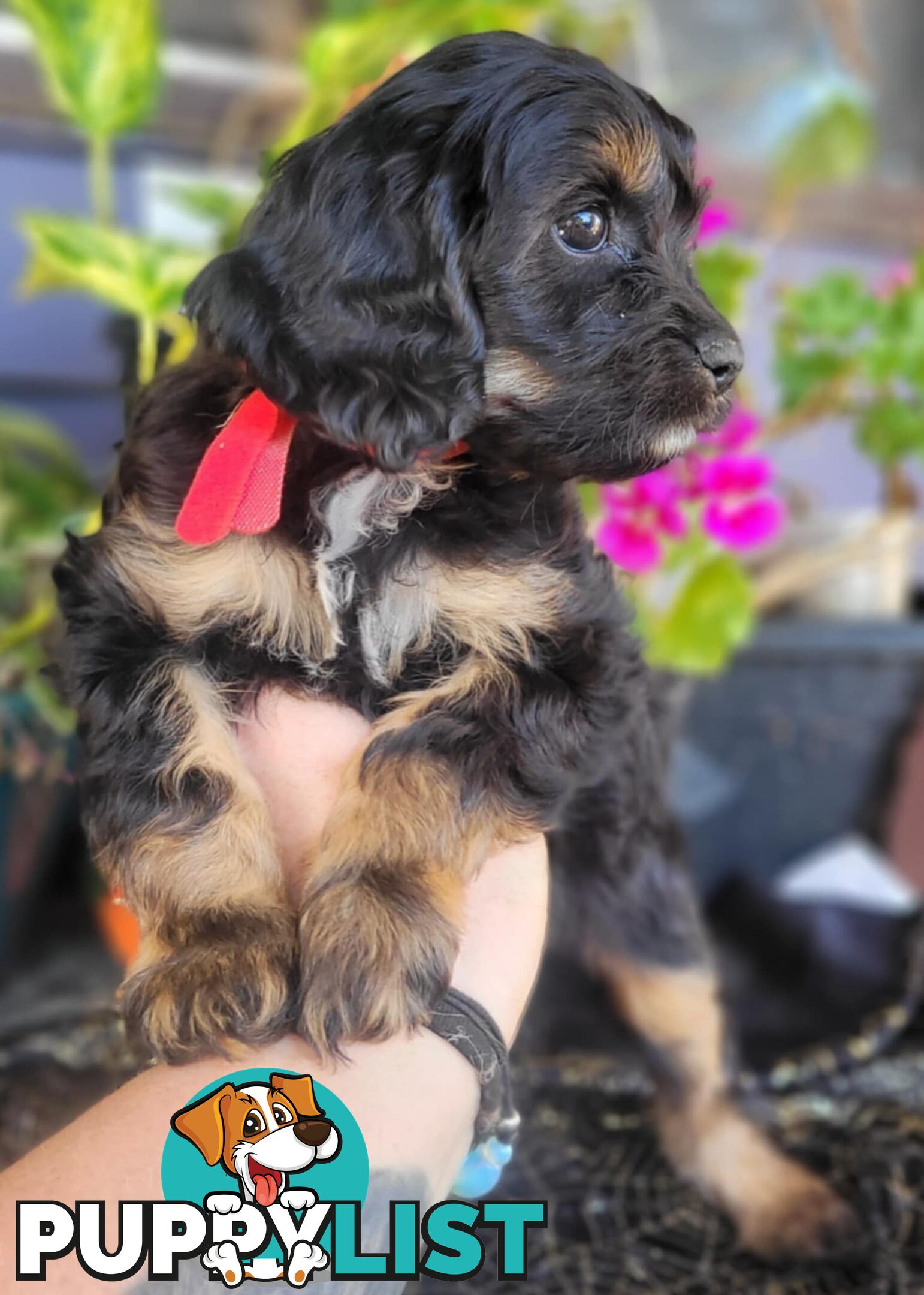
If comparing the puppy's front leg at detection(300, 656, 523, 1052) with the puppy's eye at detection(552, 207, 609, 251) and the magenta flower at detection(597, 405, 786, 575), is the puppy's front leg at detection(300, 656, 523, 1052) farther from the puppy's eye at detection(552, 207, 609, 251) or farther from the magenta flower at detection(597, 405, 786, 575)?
the magenta flower at detection(597, 405, 786, 575)

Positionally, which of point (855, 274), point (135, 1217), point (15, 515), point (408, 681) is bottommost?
point (135, 1217)

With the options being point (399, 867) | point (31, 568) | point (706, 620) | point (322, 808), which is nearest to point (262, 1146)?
point (399, 867)

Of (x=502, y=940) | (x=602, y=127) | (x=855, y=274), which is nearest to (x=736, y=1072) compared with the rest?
(x=502, y=940)

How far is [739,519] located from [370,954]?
5.03 ft

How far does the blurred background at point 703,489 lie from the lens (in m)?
2.11

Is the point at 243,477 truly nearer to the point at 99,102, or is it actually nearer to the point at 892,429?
the point at 99,102

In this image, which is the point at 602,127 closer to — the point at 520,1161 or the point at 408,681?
the point at 408,681

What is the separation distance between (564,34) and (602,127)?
2.42 meters

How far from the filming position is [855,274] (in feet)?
9.65

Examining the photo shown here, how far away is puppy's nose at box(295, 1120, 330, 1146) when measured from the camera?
A: 98 centimetres

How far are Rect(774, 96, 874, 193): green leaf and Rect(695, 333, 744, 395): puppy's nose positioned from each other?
8.85 feet

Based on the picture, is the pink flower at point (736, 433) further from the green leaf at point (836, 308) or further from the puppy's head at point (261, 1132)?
the puppy's head at point (261, 1132)

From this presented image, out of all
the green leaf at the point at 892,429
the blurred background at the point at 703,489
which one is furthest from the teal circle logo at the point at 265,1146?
the green leaf at the point at 892,429

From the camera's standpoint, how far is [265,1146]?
3.14 ft
